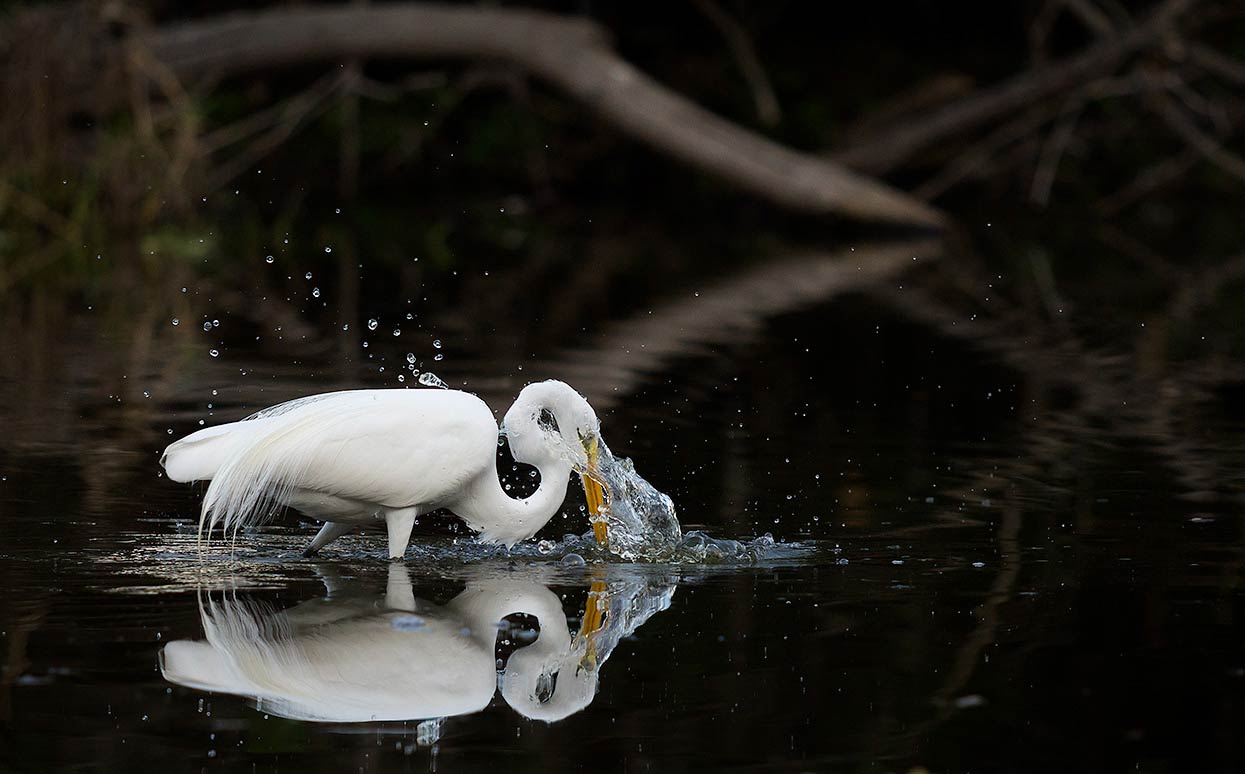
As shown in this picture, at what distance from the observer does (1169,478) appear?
7516 mm

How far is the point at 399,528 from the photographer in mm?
6035

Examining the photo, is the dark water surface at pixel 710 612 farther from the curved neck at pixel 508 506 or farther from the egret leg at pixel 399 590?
the curved neck at pixel 508 506

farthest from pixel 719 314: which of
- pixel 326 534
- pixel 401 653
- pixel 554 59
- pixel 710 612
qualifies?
pixel 401 653

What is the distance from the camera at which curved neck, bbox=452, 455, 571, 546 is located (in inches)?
246

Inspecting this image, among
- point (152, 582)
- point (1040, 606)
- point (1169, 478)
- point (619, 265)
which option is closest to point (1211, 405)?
point (1169, 478)

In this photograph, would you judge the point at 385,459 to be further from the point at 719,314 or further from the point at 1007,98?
the point at 1007,98

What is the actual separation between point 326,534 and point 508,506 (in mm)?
627

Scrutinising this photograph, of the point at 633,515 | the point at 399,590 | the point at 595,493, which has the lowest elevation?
the point at 399,590

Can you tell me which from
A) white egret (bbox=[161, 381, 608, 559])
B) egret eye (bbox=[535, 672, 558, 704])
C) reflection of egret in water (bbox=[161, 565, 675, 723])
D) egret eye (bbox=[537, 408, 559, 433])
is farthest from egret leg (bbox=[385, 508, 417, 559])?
egret eye (bbox=[535, 672, 558, 704])

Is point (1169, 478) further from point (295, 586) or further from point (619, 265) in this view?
point (619, 265)

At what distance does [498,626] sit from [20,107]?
12918 mm

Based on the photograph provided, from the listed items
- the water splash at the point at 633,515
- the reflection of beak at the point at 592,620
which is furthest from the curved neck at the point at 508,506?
the reflection of beak at the point at 592,620

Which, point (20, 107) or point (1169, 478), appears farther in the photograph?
point (20, 107)

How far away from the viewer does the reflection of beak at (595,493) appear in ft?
21.3
